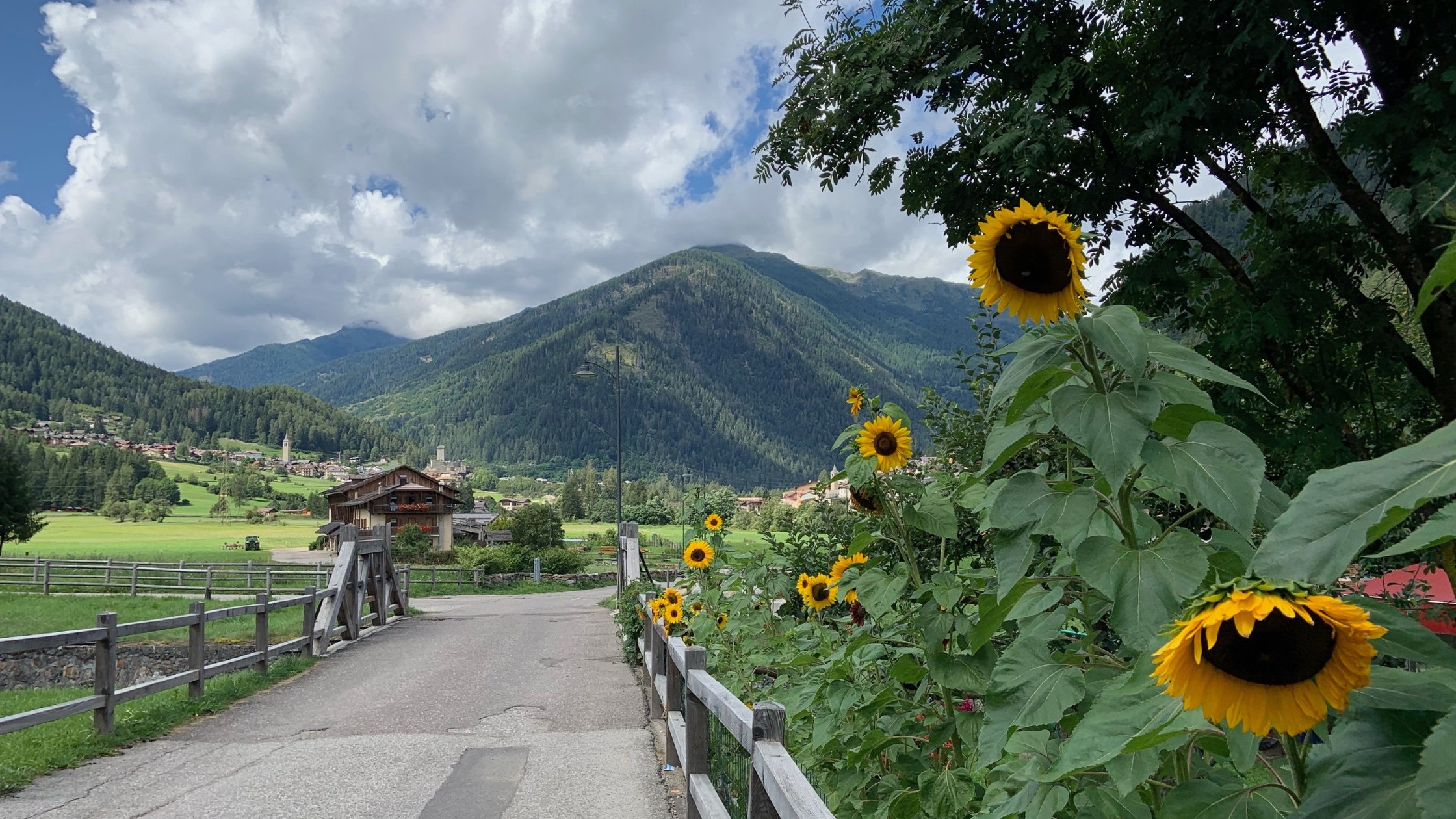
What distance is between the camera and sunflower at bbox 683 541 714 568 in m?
6.91

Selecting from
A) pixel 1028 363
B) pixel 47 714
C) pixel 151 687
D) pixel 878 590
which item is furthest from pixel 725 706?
pixel 151 687

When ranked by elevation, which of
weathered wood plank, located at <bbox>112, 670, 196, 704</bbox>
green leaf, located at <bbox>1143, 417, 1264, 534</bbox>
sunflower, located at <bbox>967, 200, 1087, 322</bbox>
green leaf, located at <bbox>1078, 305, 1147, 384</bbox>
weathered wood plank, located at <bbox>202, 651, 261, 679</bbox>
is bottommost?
weathered wood plank, located at <bbox>202, 651, 261, 679</bbox>

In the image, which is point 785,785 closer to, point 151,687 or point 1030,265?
point 1030,265

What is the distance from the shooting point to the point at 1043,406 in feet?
4.67

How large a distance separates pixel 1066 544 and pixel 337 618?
1464 cm

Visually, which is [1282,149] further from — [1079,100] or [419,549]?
[419,549]

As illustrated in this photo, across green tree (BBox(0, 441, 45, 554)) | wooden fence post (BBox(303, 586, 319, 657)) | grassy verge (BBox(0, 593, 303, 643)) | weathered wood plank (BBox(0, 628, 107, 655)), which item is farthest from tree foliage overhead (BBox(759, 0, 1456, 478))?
green tree (BBox(0, 441, 45, 554))

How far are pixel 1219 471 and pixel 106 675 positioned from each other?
8829mm

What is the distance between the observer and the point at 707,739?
15.4ft

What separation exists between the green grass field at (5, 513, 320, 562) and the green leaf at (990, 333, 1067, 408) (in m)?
59.1

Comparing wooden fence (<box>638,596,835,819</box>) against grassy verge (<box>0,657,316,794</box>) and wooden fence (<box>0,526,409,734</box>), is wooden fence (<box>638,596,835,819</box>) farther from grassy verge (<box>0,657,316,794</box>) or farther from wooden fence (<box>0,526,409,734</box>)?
wooden fence (<box>0,526,409,734</box>)

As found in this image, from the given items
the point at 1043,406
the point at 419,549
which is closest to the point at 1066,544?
the point at 1043,406

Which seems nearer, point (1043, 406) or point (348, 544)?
point (1043, 406)

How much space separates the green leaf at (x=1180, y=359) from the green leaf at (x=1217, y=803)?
1.67 ft
